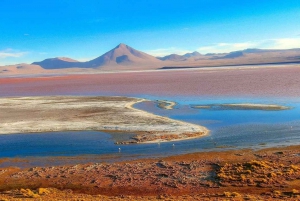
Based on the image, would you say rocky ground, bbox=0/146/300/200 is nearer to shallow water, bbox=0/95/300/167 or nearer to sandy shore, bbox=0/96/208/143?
shallow water, bbox=0/95/300/167

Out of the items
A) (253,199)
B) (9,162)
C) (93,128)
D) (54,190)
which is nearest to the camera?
(253,199)

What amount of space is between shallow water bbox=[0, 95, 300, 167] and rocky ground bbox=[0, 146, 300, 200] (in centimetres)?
146

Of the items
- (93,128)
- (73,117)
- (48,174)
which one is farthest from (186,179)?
(73,117)

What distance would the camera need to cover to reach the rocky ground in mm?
12055

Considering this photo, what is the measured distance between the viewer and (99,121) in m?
26.4

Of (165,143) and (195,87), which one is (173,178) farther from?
(195,87)

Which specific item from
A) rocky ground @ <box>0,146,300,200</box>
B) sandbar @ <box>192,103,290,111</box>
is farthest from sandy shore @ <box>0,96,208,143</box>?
sandbar @ <box>192,103,290,111</box>

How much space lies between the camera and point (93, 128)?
78.8 feet

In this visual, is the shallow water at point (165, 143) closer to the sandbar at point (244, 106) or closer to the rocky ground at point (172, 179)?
the rocky ground at point (172, 179)

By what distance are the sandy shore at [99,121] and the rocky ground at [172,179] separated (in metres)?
4.93

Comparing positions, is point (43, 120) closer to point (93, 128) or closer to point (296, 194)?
point (93, 128)

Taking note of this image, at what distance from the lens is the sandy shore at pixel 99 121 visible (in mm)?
21536

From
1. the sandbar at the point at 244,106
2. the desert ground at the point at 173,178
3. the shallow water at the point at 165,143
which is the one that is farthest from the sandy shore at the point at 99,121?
the sandbar at the point at 244,106

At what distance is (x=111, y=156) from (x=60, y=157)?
9.19 feet
